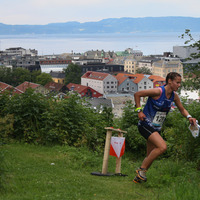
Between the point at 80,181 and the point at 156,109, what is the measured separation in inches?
53.7

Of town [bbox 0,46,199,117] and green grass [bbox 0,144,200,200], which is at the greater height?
green grass [bbox 0,144,200,200]

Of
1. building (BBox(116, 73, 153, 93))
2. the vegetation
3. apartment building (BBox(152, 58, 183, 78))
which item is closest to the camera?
the vegetation

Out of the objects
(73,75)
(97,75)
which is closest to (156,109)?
(97,75)

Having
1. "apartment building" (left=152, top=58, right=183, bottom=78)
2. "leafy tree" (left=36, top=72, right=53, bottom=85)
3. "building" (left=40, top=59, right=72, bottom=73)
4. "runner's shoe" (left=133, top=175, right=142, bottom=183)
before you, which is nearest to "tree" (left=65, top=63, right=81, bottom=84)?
"leafy tree" (left=36, top=72, right=53, bottom=85)

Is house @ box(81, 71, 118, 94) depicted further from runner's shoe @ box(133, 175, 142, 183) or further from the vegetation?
runner's shoe @ box(133, 175, 142, 183)

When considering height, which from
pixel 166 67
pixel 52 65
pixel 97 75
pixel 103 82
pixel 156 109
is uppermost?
pixel 156 109

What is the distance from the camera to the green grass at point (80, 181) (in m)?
4.31

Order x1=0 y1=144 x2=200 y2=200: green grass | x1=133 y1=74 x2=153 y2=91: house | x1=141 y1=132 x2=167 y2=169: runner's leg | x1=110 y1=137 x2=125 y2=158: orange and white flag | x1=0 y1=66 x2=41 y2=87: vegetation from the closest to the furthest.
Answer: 1. x1=0 y1=144 x2=200 y2=200: green grass
2. x1=141 y1=132 x2=167 y2=169: runner's leg
3. x1=110 y1=137 x2=125 y2=158: orange and white flag
4. x1=0 y1=66 x2=41 y2=87: vegetation
5. x1=133 y1=74 x2=153 y2=91: house

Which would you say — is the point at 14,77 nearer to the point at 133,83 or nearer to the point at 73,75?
the point at 73,75

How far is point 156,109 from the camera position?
4.89m

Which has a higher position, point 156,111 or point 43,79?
point 156,111

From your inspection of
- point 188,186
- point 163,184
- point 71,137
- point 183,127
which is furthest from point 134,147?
point 188,186

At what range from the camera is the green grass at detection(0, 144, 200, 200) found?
A: 431 cm

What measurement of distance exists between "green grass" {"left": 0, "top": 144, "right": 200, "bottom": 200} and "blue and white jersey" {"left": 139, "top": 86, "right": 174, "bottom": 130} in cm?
75
